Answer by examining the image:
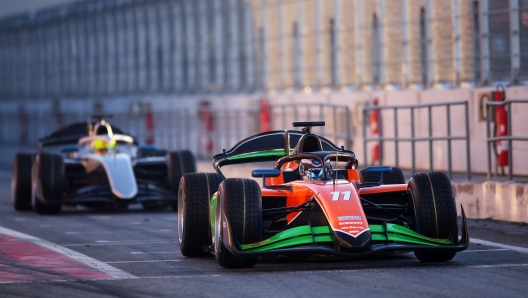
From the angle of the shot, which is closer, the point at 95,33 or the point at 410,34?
the point at 410,34

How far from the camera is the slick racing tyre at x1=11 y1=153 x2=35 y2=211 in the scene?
21.3 meters

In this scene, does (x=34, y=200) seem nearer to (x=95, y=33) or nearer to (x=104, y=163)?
(x=104, y=163)

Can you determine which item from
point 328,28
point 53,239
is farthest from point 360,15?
point 53,239

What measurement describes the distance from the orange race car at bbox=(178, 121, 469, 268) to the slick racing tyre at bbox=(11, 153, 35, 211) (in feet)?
29.7

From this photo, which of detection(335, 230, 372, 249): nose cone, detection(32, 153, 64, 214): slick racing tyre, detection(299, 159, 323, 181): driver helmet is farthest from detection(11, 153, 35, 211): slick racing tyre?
detection(335, 230, 372, 249): nose cone

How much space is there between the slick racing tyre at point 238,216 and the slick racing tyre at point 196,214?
100 centimetres

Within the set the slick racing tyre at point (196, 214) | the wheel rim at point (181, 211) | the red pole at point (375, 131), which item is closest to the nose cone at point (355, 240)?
the slick racing tyre at point (196, 214)

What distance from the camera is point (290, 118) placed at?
99.1ft

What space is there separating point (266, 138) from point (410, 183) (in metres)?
2.96

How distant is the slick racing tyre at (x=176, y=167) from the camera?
21.0m

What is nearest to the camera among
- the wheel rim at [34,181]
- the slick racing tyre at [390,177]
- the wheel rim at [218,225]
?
the wheel rim at [218,225]

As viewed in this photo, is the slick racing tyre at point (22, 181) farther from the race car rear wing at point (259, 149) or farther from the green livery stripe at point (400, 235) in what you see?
the green livery stripe at point (400, 235)

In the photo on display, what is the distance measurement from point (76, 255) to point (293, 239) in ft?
10.5

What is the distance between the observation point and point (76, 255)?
43.4 feet
